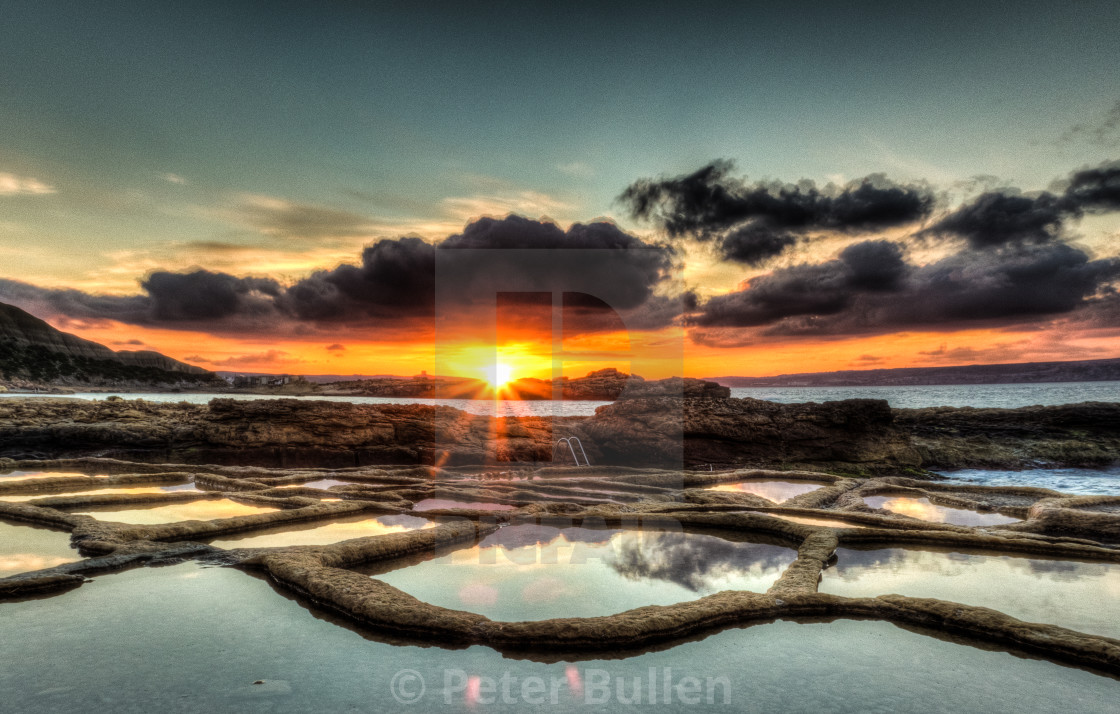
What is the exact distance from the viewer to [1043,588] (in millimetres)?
7570

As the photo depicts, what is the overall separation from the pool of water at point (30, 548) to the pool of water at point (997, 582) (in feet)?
36.3

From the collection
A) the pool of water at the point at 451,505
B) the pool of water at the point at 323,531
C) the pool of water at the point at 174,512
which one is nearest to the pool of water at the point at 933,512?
the pool of water at the point at 451,505

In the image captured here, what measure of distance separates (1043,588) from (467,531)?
8903 millimetres

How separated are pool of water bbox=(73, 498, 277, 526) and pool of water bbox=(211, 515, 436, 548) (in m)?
1.20

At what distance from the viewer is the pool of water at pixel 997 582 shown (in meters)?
6.64

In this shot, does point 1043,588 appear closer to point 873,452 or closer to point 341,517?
point 341,517

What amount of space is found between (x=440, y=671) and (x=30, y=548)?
27.6ft

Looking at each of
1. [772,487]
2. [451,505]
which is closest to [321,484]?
[451,505]

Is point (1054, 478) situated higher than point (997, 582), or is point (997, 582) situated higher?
point (997, 582)

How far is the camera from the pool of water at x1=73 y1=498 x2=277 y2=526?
11383 mm

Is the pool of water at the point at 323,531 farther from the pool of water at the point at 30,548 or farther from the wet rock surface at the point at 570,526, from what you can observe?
the pool of water at the point at 30,548

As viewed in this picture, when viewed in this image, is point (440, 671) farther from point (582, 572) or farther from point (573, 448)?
point (573, 448)

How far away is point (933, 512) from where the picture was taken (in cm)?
1395

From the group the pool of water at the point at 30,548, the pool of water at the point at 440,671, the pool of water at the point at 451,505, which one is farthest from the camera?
the pool of water at the point at 451,505
